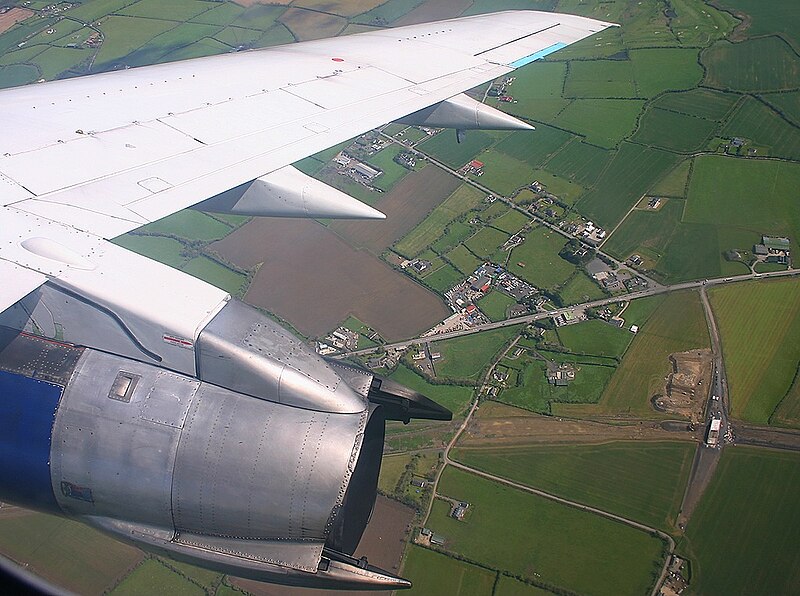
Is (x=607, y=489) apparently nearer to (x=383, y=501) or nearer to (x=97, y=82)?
(x=383, y=501)

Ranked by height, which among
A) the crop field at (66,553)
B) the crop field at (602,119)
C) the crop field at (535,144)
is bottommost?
the crop field at (66,553)

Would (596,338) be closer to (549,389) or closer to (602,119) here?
(549,389)

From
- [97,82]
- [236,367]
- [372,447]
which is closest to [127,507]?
[236,367]

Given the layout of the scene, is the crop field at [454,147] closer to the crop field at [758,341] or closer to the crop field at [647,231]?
the crop field at [647,231]

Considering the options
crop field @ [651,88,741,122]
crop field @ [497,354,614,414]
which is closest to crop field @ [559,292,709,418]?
crop field @ [497,354,614,414]

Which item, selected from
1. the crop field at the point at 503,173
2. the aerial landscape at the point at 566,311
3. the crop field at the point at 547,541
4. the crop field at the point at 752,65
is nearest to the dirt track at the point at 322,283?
the aerial landscape at the point at 566,311

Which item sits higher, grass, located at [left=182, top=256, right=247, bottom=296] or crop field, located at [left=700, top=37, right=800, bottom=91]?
crop field, located at [left=700, top=37, right=800, bottom=91]

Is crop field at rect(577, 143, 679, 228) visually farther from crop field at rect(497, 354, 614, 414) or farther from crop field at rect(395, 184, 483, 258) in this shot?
crop field at rect(497, 354, 614, 414)
